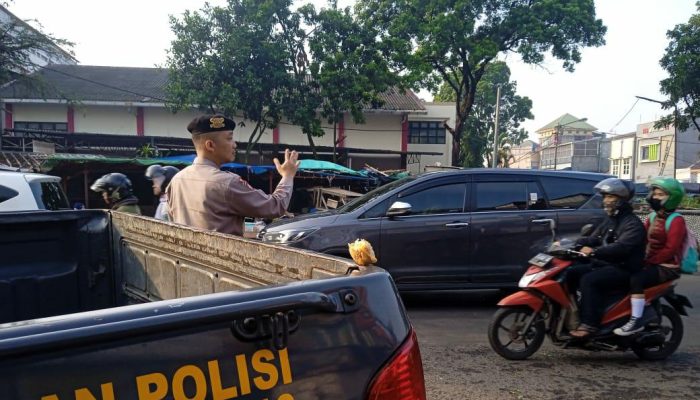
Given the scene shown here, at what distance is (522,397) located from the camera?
371cm

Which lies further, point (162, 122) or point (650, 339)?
point (162, 122)

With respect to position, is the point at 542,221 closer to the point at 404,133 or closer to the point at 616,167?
the point at 404,133

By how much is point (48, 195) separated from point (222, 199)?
327cm

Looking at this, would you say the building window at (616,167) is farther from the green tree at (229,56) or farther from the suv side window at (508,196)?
the suv side window at (508,196)

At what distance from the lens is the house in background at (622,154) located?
166 ft

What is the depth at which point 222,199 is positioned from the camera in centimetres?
266

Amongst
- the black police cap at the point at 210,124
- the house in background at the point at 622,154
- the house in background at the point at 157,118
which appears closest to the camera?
the black police cap at the point at 210,124

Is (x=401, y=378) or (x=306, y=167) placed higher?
(x=306, y=167)

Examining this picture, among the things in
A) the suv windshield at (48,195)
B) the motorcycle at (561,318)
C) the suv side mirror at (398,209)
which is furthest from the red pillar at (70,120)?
the motorcycle at (561,318)

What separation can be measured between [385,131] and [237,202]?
22437 mm

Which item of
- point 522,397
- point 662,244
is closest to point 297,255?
point 522,397

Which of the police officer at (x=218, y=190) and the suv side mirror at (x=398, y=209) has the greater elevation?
the police officer at (x=218, y=190)

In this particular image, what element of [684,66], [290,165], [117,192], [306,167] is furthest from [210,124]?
[684,66]

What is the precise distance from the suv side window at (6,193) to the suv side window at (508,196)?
4760mm
